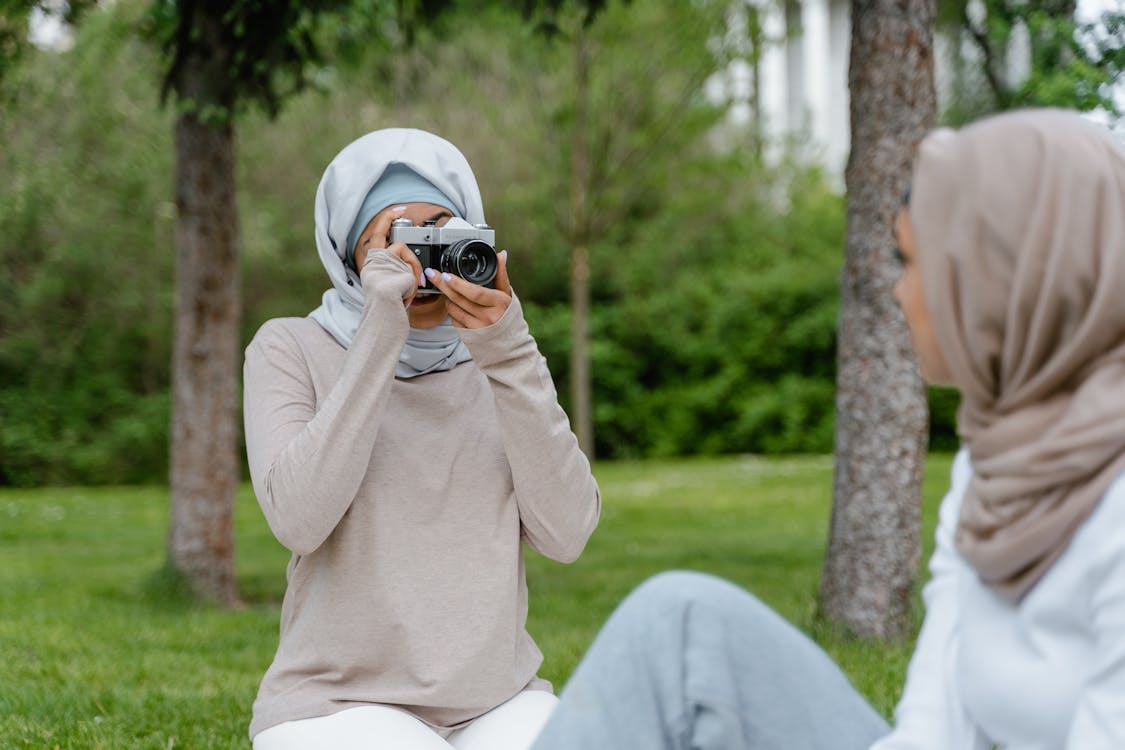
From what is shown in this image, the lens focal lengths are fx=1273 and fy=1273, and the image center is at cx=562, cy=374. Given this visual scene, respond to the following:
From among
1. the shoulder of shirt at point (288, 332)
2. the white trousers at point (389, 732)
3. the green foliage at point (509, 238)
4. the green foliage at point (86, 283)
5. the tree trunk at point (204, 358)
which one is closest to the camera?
the white trousers at point (389, 732)

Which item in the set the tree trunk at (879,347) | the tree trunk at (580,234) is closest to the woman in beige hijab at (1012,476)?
the tree trunk at (879,347)

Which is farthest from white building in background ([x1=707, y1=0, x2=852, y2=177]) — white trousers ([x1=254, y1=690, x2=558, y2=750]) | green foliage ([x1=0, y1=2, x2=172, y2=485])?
green foliage ([x1=0, y1=2, x2=172, y2=485])

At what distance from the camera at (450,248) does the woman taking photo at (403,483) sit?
0.03 meters

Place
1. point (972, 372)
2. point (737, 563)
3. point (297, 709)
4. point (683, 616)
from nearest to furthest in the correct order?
point (972, 372) < point (683, 616) < point (297, 709) < point (737, 563)

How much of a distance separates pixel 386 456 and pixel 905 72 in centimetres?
306

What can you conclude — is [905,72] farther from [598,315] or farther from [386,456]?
[598,315]

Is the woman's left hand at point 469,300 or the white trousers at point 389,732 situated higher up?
the woman's left hand at point 469,300

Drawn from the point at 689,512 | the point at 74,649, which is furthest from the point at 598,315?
the point at 74,649

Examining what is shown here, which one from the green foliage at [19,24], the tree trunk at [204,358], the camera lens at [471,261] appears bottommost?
the tree trunk at [204,358]

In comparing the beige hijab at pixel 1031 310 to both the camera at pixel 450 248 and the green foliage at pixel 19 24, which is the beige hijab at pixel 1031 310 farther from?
the green foliage at pixel 19 24

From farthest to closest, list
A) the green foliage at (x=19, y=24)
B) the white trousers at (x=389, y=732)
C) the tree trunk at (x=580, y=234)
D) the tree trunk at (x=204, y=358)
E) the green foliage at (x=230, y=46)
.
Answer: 1. the tree trunk at (x=580, y=234)
2. the green foliage at (x=19, y=24)
3. the tree trunk at (x=204, y=358)
4. the green foliage at (x=230, y=46)
5. the white trousers at (x=389, y=732)

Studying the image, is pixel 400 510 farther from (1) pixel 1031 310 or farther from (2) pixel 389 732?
(1) pixel 1031 310

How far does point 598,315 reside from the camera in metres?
18.5

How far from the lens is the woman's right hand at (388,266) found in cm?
222
